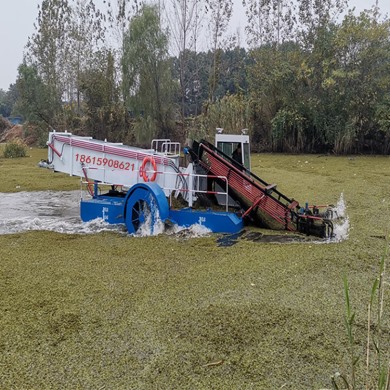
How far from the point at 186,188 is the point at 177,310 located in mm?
3288

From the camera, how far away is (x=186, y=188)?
23.0ft

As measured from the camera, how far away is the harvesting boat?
258 inches

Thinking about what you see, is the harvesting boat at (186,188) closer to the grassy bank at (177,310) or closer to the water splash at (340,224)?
the water splash at (340,224)

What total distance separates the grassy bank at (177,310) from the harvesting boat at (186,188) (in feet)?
1.55

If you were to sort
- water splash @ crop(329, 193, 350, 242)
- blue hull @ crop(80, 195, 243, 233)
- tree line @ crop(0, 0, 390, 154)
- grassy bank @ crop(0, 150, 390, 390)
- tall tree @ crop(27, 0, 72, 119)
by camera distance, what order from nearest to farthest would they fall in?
grassy bank @ crop(0, 150, 390, 390), water splash @ crop(329, 193, 350, 242), blue hull @ crop(80, 195, 243, 233), tree line @ crop(0, 0, 390, 154), tall tree @ crop(27, 0, 72, 119)

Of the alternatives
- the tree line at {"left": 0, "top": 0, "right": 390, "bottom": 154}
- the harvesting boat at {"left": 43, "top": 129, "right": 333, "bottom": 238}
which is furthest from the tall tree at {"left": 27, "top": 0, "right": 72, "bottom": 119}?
the harvesting boat at {"left": 43, "top": 129, "right": 333, "bottom": 238}

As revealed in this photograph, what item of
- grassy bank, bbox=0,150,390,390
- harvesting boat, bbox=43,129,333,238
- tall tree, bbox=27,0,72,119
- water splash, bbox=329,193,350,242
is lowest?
grassy bank, bbox=0,150,390,390

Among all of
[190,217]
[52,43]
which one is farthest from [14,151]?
[190,217]

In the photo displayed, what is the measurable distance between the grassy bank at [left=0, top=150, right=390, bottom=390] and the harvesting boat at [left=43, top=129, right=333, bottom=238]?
471mm

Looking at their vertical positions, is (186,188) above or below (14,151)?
below

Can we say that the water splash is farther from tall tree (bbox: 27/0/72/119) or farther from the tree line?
tall tree (bbox: 27/0/72/119)

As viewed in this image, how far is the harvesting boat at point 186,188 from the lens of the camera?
6.55 m

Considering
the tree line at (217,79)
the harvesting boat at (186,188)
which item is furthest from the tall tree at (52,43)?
the harvesting boat at (186,188)

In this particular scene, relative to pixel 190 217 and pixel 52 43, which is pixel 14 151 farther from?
pixel 190 217
